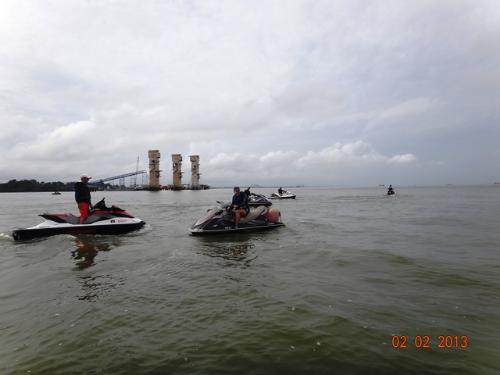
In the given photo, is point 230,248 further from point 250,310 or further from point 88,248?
point 250,310

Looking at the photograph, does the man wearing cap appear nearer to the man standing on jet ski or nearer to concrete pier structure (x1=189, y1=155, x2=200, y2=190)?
the man standing on jet ski

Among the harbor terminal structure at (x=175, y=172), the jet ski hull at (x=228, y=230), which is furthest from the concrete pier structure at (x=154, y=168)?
the jet ski hull at (x=228, y=230)

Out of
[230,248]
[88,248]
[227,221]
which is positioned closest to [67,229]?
[88,248]

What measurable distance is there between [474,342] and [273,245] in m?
7.94

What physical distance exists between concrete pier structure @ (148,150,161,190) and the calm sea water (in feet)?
434

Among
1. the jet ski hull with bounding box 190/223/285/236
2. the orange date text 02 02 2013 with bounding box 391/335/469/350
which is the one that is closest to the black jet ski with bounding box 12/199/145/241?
the jet ski hull with bounding box 190/223/285/236

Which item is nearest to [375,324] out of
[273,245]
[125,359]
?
[125,359]

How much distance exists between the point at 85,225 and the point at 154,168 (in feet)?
425

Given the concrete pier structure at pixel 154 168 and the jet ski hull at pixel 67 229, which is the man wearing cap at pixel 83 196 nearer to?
the jet ski hull at pixel 67 229

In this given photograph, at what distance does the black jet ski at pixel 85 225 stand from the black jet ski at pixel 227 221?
3.60 m

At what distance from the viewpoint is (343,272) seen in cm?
823

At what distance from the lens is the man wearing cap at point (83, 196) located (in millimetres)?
13252

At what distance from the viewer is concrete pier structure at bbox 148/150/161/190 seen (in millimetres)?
137875

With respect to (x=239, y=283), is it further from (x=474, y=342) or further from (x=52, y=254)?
(x=52, y=254)
